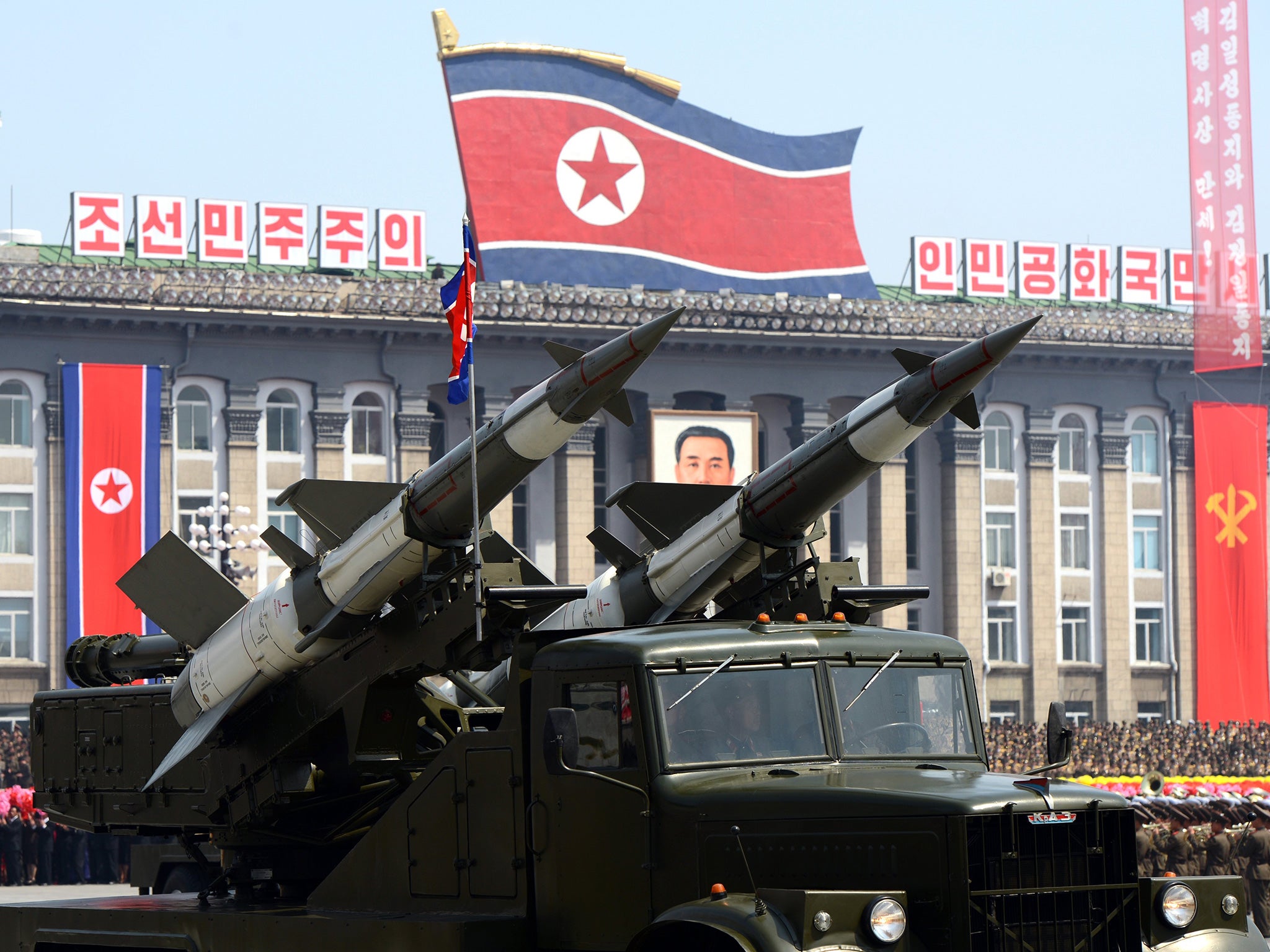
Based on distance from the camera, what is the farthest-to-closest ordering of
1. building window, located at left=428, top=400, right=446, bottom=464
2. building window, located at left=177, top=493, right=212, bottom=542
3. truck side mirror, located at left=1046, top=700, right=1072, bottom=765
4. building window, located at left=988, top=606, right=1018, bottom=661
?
building window, located at left=988, top=606, right=1018, bottom=661 → building window, located at left=428, top=400, right=446, bottom=464 → building window, located at left=177, top=493, right=212, bottom=542 → truck side mirror, located at left=1046, top=700, right=1072, bottom=765

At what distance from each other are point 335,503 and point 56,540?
33.3m

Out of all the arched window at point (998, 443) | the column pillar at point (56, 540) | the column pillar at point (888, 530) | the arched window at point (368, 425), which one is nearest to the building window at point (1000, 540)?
the arched window at point (998, 443)

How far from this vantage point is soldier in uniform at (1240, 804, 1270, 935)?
19703 millimetres

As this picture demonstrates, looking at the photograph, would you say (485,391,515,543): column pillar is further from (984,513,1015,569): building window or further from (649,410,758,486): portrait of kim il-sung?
(984,513,1015,569): building window

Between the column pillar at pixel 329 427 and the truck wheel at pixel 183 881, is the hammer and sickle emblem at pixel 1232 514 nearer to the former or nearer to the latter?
the column pillar at pixel 329 427

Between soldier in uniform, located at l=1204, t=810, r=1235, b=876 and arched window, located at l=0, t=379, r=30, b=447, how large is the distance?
31.8m

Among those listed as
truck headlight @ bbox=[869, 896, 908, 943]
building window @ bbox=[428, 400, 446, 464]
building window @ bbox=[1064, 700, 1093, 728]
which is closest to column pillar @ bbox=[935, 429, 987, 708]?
building window @ bbox=[1064, 700, 1093, 728]

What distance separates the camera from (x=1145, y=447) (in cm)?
5550

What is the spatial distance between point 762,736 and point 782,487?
14.9 ft

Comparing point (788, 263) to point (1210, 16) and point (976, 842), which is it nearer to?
point (1210, 16)

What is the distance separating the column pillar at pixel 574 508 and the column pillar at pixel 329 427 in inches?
208

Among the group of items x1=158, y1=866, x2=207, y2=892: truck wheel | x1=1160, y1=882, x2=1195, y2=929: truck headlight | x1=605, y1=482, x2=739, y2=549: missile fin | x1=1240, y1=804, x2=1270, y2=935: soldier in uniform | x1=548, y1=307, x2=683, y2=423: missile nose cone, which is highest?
x1=548, y1=307, x2=683, y2=423: missile nose cone

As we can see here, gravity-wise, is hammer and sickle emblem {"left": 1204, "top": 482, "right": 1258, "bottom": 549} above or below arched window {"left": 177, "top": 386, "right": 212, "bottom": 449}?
below

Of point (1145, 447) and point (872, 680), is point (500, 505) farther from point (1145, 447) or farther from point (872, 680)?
point (872, 680)
